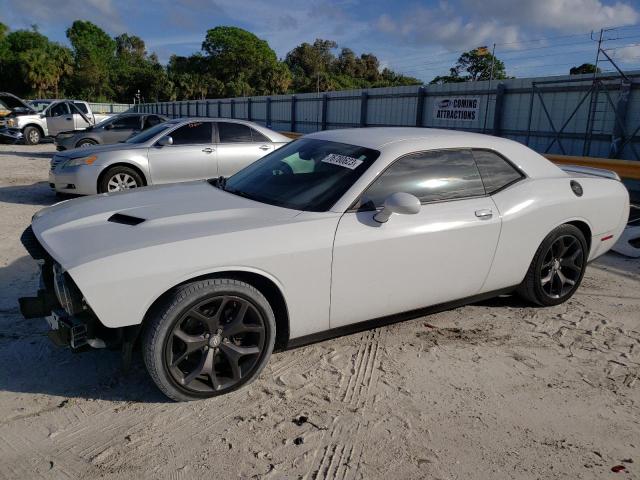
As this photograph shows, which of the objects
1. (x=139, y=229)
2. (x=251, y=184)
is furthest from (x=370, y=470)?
(x=251, y=184)

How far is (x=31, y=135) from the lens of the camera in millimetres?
20344

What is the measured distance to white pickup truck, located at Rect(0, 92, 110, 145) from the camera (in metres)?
19.9

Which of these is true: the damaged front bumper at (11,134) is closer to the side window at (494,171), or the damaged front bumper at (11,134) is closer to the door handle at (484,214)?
the side window at (494,171)

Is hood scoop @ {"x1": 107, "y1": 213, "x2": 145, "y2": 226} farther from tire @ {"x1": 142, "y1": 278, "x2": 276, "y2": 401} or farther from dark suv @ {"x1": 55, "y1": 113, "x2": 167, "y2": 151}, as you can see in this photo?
dark suv @ {"x1": 55, "y1": 113, "x2": 167, "y2": 151}

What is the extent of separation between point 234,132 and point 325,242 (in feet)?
20.2

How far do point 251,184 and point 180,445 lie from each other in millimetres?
1947

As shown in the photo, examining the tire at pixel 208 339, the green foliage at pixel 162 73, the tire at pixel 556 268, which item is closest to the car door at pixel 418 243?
the tire at pixel 208 339

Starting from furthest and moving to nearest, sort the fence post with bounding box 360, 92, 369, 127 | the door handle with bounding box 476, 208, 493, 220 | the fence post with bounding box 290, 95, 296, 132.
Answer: the fence post with bounding box 290, 95, 296, 132 → the fence post with bounding box 360, 92, 369, 127 → the door handle with bounding box 476, 208, 493, 220

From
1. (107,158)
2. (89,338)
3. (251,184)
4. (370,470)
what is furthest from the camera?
(107,158)

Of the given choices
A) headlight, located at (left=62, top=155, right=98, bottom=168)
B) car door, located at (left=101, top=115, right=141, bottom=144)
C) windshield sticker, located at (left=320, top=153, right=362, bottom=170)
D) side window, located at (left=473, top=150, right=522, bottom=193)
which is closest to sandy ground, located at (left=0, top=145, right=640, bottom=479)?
side window, located at (left=473, top=150, right=522, bottom=193)

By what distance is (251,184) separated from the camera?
3.93 meters

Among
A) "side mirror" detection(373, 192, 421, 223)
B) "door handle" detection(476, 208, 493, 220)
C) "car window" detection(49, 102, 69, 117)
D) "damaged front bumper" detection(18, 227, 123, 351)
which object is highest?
"car window" detection(49, 102, 69, 117)

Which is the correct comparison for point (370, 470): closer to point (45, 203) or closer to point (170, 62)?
point (45, 203)

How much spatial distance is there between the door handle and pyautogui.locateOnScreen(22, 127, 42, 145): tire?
20.9 metres
